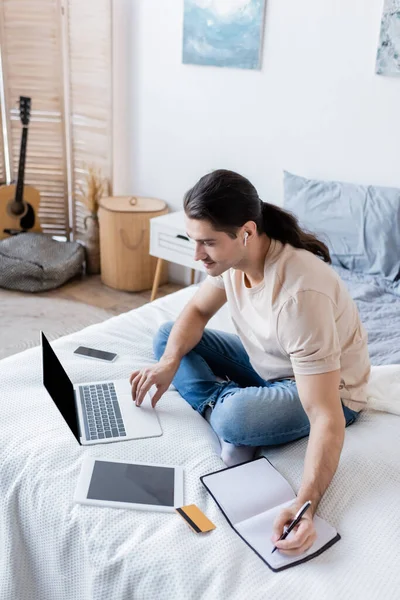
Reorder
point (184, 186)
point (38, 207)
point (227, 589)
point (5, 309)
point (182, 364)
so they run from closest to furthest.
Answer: point (227, 589) → point (182, 364) → point (5, 309) → point (184, 186) → point (38, 207)

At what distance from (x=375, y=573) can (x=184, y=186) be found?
2473 millimetres

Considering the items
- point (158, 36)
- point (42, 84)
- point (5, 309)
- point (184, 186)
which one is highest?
point (158, 36)

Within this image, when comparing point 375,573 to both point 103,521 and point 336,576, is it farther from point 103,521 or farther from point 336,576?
point 103,521

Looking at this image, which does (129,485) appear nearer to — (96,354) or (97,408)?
(97,408)

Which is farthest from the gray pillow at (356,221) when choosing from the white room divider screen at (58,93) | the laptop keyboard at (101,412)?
the white room divider screen at (58,93)

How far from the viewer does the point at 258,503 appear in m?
1.15

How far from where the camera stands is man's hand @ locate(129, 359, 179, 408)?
4.77ft

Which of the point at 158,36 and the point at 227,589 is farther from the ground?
the point at 158,36

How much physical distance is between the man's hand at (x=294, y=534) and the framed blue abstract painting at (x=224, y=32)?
2200 millimetres

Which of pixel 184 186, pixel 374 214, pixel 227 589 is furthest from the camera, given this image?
pixel 184 186

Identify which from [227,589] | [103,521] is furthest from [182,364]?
[227,589]

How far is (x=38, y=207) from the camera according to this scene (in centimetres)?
346

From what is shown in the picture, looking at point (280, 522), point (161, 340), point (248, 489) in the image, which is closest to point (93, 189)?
point (161, 340)

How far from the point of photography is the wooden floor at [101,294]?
3086 mm
